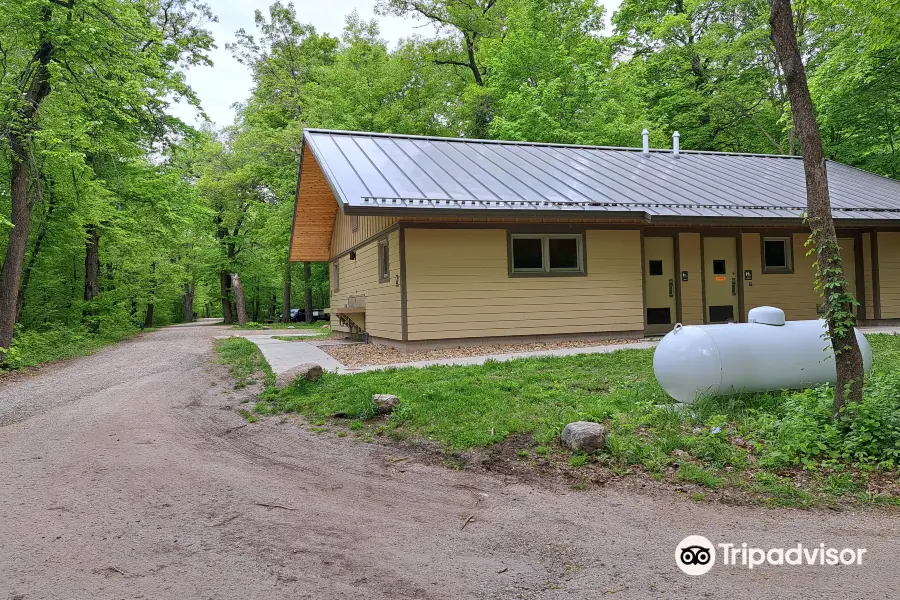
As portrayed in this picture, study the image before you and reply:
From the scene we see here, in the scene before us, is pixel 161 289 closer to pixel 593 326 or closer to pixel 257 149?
pixel 257 149

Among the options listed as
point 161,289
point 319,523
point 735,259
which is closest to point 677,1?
point 735,259

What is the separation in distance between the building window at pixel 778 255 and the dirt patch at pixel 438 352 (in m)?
4.63

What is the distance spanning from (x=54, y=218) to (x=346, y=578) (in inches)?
707

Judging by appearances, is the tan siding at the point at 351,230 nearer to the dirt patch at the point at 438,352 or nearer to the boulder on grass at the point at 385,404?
the dirt patch at the point at 438,352

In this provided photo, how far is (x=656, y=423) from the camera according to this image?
5.20 meters

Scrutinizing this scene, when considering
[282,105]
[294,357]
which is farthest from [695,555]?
[282,105]

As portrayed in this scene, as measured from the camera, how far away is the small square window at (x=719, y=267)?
13797mm

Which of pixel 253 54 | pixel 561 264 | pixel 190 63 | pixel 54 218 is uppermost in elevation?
pixel 253 54

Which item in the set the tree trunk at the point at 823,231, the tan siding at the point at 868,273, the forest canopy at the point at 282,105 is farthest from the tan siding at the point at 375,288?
the tan siding at the point at 868,273

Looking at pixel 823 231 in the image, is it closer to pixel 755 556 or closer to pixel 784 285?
pixel 755 556

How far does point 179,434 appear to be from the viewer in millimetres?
6078

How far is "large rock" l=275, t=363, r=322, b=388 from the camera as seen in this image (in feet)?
26.1

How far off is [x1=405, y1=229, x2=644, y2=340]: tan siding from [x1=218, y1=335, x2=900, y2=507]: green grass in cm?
356

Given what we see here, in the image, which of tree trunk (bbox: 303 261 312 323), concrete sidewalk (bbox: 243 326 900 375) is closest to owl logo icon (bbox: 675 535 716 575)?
concrete sidewalk (bbox: 243 326 900 375)
